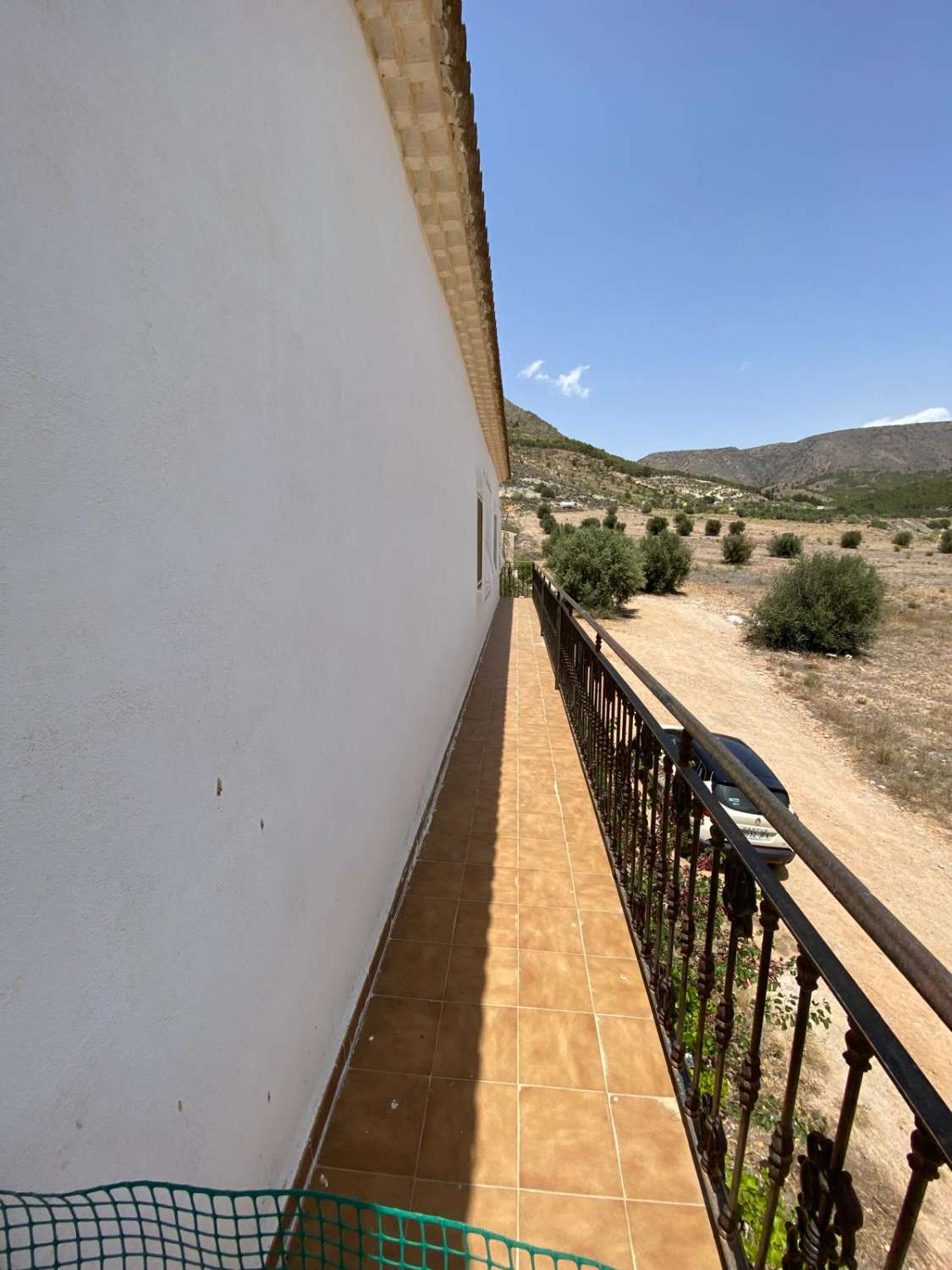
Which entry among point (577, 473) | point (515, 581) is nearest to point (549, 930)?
point (515, 581)

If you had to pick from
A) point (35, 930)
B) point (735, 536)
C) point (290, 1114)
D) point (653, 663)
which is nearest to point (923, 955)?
point (35, 930)

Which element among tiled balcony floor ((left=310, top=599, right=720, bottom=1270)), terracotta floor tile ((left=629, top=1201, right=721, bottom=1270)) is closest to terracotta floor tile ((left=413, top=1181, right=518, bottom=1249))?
tiled balcony floor ((left=310, top=599, right=720, bottom=1270))

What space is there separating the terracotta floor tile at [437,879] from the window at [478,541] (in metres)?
4.63

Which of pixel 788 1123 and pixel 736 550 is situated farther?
pixel 736 550

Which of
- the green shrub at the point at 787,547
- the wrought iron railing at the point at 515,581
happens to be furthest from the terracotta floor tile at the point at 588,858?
the green shrub at the point at 787,547

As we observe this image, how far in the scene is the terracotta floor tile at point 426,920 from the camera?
2402 millimetres

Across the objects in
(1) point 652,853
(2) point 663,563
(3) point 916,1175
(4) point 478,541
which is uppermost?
(4) point 478,541

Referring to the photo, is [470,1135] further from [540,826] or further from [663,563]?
[663,563]

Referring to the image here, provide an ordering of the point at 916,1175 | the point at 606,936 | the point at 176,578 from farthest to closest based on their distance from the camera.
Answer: the point at 606,936 → the point at 176,578 → the point at 916,1175

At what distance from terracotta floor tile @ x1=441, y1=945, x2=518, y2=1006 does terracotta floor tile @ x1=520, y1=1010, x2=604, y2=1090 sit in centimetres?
12

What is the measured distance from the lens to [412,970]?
2.23 m

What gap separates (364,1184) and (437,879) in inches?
52.3

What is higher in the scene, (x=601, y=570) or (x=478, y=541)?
(x=478, y=541)

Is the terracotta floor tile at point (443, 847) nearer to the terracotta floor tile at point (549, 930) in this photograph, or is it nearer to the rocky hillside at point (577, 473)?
the terracotta floor tile at point (549, 930)
